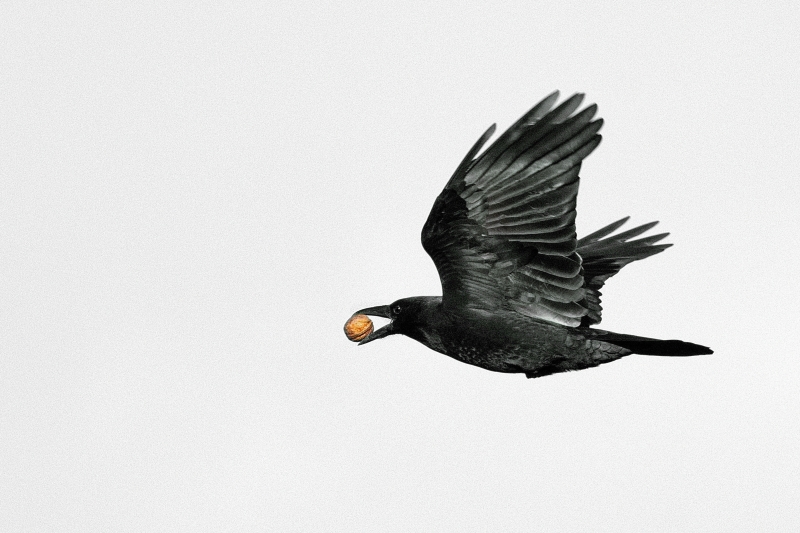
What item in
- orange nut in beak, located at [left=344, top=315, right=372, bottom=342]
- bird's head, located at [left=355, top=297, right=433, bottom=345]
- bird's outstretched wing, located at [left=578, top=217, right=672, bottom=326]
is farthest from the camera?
bird's outstretched wing, located at [left=578, top=217, right=672, bottom=326]

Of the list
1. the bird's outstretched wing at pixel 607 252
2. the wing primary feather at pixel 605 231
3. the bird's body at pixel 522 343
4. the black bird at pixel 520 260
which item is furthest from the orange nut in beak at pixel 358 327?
the wing primary feather at pixel 605 231

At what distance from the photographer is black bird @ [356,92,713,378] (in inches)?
496

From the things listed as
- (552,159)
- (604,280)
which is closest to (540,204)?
(552,159)

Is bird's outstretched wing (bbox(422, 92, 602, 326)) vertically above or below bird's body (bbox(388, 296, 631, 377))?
above

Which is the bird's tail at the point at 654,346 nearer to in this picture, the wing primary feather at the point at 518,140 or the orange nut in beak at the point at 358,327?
the wing primary feather at the point at 518,140

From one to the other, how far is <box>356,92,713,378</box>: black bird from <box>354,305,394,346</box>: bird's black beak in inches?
15.4

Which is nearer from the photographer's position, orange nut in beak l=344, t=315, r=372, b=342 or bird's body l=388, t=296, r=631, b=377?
bird's body l=388, t=296, r=631, b=377

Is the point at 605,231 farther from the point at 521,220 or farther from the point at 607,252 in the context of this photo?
the point at 521,220

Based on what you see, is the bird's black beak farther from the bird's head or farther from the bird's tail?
the bird's tail

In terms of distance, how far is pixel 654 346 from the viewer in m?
13.2

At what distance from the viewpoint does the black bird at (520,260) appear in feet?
41.3

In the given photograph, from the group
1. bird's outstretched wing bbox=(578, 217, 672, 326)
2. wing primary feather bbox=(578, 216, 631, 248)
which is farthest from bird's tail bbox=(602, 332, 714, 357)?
wing primary feather bbox=(578, 216, 631, 248)

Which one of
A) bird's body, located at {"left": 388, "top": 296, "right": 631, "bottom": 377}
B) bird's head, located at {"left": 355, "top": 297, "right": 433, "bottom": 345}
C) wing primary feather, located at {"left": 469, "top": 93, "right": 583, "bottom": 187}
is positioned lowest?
bird's body, located at {"left": 388, "top": 296, "right": 631, "bottom": 377}

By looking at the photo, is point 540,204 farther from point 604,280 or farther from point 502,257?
point 604,280
